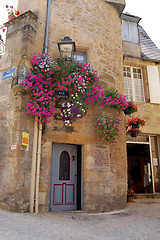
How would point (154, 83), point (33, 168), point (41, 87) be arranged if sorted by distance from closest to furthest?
point (33, 168) < point (41, 87) < point (154, 83)

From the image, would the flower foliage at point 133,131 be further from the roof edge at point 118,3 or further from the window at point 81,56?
the roof edge at point 118,3

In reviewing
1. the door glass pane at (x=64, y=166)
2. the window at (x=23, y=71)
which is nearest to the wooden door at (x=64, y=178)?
the door glass pane at (x=64, y=166)

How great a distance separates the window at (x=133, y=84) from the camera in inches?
358

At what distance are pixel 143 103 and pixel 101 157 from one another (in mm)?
3613

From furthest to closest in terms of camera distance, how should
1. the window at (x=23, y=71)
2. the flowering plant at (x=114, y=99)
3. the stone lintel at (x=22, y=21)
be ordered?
1. the flowering plant at (x=114, y=99)
2. the stone lintel at (x=22, y=21)
3. the window at (x=23, y=71)

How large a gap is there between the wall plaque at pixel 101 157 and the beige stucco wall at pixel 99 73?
0.12 meters

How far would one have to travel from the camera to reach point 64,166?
245 inches

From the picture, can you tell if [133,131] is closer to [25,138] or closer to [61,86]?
[61,86]

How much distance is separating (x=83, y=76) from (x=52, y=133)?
5.65 feet

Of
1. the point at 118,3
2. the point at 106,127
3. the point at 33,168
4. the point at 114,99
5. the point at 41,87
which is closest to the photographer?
the point at 33,168

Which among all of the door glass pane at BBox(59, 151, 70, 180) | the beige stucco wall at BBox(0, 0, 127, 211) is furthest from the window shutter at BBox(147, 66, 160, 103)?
the door glass pane at BBox(59, 151, 70, 180)

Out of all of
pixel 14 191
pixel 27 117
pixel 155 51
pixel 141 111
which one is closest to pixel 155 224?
pixel 14 191

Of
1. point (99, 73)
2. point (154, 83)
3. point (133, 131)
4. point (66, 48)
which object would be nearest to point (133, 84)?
point (154, 83)

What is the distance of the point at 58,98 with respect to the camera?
242 inches
